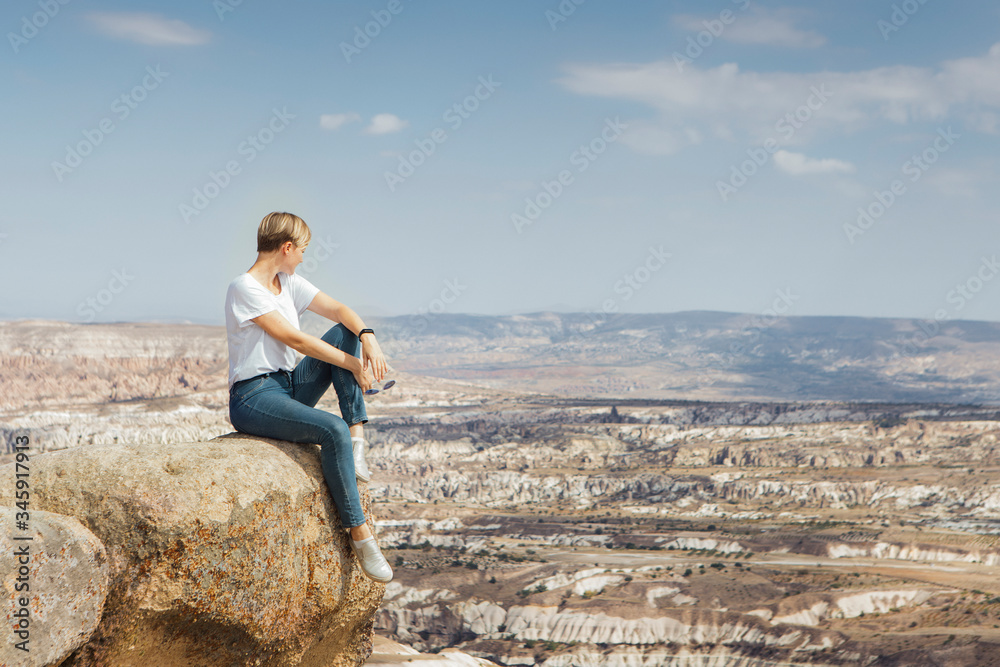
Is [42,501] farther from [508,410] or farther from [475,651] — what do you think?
[508,410]

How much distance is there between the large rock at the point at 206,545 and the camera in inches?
278

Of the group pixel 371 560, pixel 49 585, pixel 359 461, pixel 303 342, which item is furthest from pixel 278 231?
pixel 49 585

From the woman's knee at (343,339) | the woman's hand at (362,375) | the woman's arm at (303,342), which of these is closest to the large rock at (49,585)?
the woman's arm at (303,342)

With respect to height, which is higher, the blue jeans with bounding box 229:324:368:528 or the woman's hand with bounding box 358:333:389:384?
the woman's hand with bounding box 358:333:389:384

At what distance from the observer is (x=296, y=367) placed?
8.41 meters

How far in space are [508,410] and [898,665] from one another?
4748 inches

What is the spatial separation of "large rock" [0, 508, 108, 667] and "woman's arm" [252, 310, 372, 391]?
2257 millimetres

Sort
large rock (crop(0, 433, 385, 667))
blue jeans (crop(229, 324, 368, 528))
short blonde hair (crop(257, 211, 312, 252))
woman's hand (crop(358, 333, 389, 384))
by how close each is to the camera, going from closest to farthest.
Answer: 1. large rock (crop(0, 433, 385, 667))
2. blue jeans (crop(229, 324, 368, 528))
3. short blonde hair (crop(257, 211, 312, 252))
4. woman's hand (crop(358, 333, 389, 384))

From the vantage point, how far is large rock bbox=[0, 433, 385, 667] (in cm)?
706

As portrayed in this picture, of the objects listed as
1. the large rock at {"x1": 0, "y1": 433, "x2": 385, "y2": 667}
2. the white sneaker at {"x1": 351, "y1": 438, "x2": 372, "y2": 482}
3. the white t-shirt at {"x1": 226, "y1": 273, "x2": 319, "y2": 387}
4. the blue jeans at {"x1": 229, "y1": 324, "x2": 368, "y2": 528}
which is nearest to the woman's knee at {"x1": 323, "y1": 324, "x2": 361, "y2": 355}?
the blue jeans at {"x1": 229, "y1": 324, "x2": 368, "y2": 528}

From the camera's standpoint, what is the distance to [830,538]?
73.6 meters

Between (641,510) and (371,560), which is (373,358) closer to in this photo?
(371,560)

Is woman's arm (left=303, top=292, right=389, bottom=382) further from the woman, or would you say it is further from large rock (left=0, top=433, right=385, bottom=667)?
large rock (left=0, top=433, right=385, bottom=667)

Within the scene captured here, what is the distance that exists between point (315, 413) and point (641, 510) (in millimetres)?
93509
